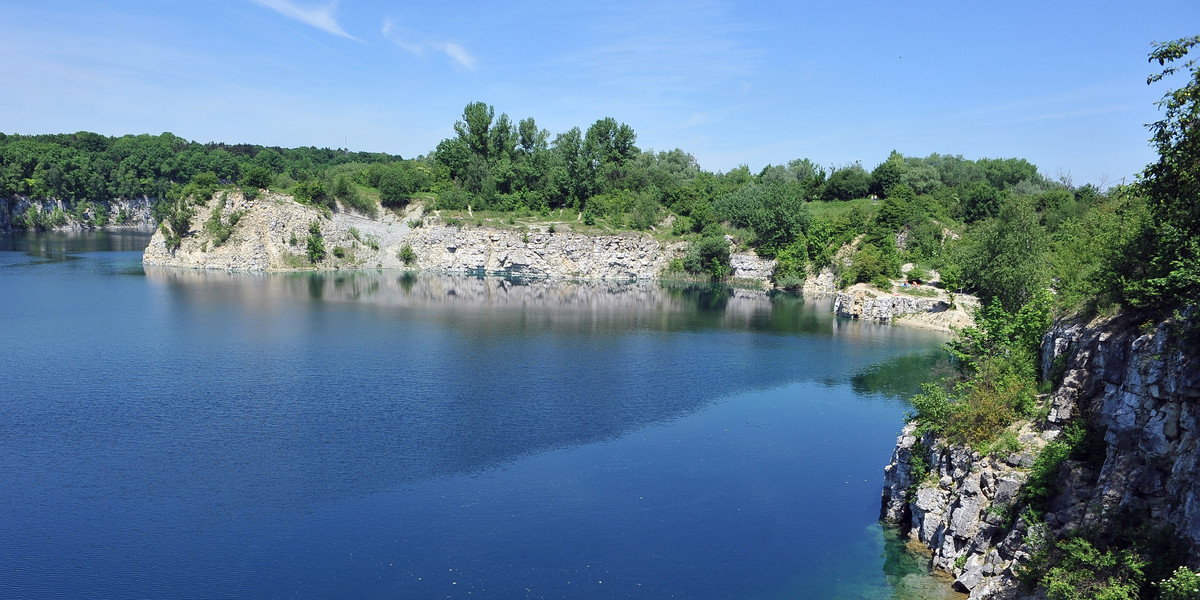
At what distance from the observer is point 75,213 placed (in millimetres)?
156000

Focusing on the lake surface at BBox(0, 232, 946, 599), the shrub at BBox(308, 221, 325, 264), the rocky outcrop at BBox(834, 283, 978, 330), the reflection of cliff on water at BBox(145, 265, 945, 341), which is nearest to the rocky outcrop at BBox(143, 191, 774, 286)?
the shrub at BBox(308, 221, 325, 264)

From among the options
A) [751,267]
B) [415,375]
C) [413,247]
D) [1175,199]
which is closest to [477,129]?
[413,247]

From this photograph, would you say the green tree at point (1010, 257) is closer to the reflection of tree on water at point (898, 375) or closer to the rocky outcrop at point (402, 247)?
the reflection of tree on water at point (898, 375)

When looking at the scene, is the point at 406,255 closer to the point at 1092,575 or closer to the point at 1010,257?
the point at 1010,257

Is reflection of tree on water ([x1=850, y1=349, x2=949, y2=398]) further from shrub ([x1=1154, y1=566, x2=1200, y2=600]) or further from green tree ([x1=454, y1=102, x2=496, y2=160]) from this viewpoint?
green tree ([x1=454, y1=102, x2=496, y2=160])

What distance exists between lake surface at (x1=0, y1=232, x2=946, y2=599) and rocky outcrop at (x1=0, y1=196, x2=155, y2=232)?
4080 inches

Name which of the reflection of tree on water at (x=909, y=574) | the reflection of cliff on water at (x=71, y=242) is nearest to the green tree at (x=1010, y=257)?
the reflection of tree on water at (x=909, y=574)

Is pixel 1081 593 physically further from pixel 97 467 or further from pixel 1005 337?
pixel 97 467

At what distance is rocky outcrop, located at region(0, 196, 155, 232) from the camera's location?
150 metres

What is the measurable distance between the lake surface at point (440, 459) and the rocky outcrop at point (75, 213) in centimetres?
10363

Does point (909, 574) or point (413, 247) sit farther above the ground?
point (413, 247)

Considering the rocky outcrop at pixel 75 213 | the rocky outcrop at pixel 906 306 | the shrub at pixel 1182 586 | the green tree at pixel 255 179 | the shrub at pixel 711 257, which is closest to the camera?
the shrub at pixel 1182 586

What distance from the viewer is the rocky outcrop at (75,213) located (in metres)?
150

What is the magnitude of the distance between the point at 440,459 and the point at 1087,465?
25374mm
